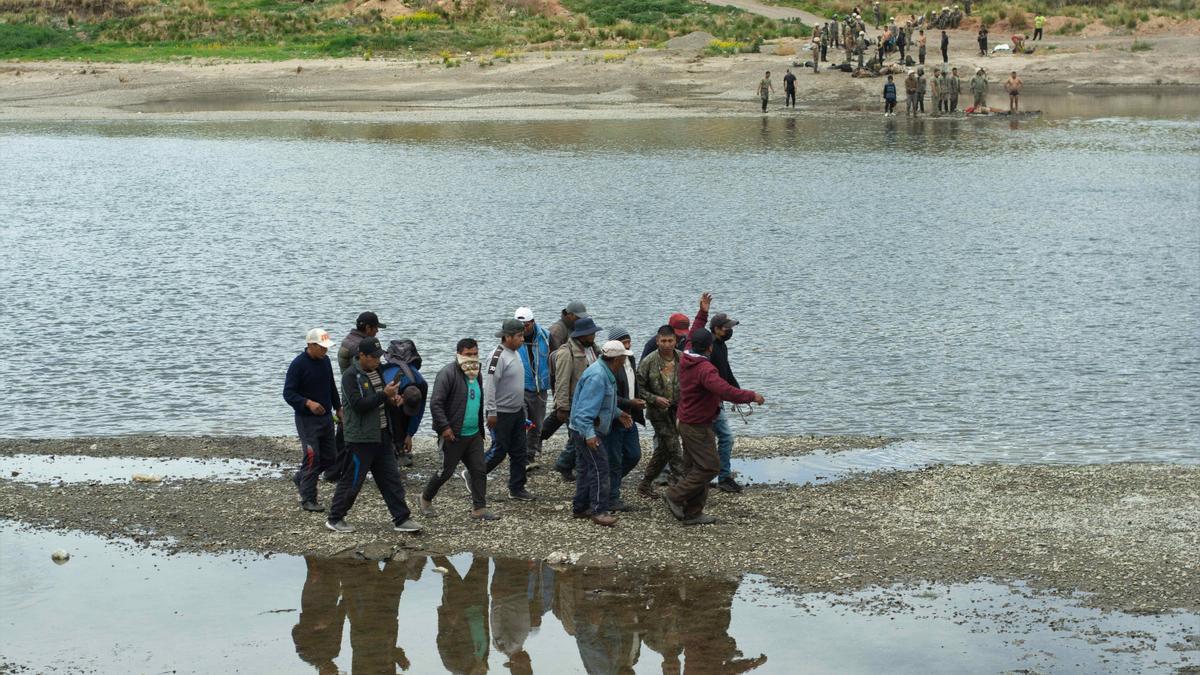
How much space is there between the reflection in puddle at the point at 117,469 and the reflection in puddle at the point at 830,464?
488 centimetres

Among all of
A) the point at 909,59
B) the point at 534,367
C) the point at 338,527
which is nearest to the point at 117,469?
the point at 338,527

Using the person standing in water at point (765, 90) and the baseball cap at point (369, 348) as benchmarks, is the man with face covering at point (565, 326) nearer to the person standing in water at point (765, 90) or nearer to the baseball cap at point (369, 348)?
the baseball cap at point (369, 348)

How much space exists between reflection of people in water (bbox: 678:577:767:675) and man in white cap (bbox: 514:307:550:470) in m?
3.38

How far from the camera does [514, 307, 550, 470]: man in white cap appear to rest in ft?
47.0

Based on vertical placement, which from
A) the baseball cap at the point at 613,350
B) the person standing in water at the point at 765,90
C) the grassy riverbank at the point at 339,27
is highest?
the grassy riverbank at the point at 339,27

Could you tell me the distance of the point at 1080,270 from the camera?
26.0m

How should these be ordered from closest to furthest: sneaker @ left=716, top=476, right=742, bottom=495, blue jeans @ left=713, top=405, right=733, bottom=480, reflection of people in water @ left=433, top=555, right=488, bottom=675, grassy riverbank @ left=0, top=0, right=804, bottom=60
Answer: reflection of people in water @ left=433, top=555, right=488, bottom=675
blue jeans @ left=713, top=405, right=733, bottom=480
sneaker @ left=716, top=476, right=742, bottom=495
grassy riverbank @ left=0, top=0, right=804, bottom=60

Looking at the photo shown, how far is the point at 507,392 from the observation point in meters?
13.2

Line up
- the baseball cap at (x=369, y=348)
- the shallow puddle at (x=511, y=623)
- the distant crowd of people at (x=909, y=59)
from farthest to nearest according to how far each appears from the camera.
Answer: the distant crowd of people at (x=909, y=59)
the baseball cap at (x=369, y=348)
the shallow puddle at (x=511, y=623)

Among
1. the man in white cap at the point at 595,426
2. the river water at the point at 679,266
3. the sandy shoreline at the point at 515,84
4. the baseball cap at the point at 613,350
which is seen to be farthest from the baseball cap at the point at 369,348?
the sandy shoreline at the point at 515,84

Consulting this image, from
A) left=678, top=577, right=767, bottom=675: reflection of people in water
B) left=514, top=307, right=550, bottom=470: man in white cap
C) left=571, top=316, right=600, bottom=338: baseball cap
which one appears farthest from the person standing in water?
left=678, top=577, right=767, bottom=675: reflection of people in water

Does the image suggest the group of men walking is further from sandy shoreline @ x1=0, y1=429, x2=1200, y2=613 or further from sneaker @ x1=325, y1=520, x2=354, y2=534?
sandy shoreline @ x1=0, y1=429, x2=1200, y2=613

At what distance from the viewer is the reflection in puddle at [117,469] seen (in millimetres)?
14781

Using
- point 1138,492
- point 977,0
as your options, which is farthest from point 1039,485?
point 977,0
